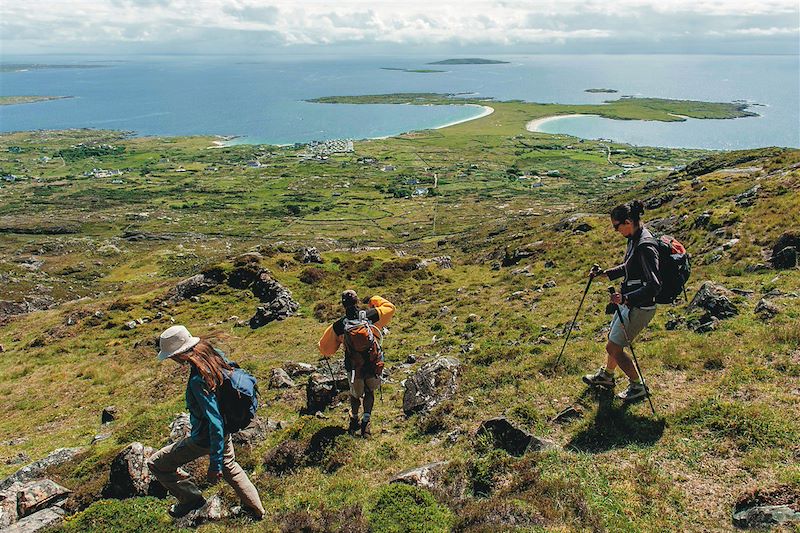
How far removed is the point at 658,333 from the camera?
13.7m

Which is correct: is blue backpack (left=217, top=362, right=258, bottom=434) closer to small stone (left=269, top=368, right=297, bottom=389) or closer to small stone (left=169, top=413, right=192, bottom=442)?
small stone (left=169, top=413, right=192, bottom=442)

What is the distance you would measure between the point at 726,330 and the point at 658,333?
5.47ft

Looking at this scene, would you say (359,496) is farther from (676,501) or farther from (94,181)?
(94,181)

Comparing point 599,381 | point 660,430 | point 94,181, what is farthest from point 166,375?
point 94,181

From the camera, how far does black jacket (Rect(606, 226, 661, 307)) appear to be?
28.0ft

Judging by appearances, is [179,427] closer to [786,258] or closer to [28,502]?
[28,502]

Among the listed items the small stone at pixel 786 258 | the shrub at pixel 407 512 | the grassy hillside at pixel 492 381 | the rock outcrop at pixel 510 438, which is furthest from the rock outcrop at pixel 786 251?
the shrub at pixel 407 512

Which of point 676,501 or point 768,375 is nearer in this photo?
point 676,501

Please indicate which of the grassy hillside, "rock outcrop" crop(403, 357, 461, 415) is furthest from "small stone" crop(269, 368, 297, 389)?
"rock outcrop" crop(403, 357, 461, 415)

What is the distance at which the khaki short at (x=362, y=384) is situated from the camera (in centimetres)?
1068

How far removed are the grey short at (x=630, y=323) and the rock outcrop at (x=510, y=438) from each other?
2.44 metres

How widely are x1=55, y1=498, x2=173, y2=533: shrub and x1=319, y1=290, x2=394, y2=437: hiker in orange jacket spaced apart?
4129mm

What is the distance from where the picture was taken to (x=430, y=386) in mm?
12883

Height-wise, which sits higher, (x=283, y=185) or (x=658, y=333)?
(x=658, y=333)
